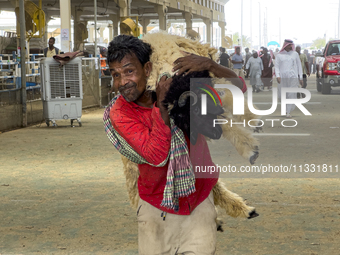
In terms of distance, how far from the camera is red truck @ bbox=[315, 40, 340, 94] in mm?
20438

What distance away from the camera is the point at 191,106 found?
2.14 m

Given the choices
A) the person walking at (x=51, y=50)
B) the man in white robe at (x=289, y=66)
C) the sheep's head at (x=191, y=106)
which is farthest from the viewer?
the person walking at (x=51, y=50)

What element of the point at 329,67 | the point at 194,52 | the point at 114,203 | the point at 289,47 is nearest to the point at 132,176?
the point at 194,52

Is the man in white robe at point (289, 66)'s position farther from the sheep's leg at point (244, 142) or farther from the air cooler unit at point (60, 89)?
the sheep's leg at point (244, 142)

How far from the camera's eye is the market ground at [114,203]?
4316 millimetres

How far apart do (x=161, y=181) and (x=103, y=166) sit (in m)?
5.33

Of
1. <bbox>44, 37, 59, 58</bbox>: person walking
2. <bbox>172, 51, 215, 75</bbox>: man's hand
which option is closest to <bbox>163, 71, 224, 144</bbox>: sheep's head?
<bbox>172, 51, 215, 75</bbox>: man's hand

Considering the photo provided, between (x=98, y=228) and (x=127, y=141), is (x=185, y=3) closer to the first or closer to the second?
(x=98, y=228)

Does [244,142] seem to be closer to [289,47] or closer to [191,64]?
[191,64]

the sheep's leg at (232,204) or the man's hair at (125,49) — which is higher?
the man's hair at (125,49)

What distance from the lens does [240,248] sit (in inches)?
169

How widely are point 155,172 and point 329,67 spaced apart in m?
19.3

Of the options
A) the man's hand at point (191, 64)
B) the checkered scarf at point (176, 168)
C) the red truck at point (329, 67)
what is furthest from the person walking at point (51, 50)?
the man's hand at point (191, 64)

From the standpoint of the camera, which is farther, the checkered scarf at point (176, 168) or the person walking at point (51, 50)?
the person walking at point (51, 50)
